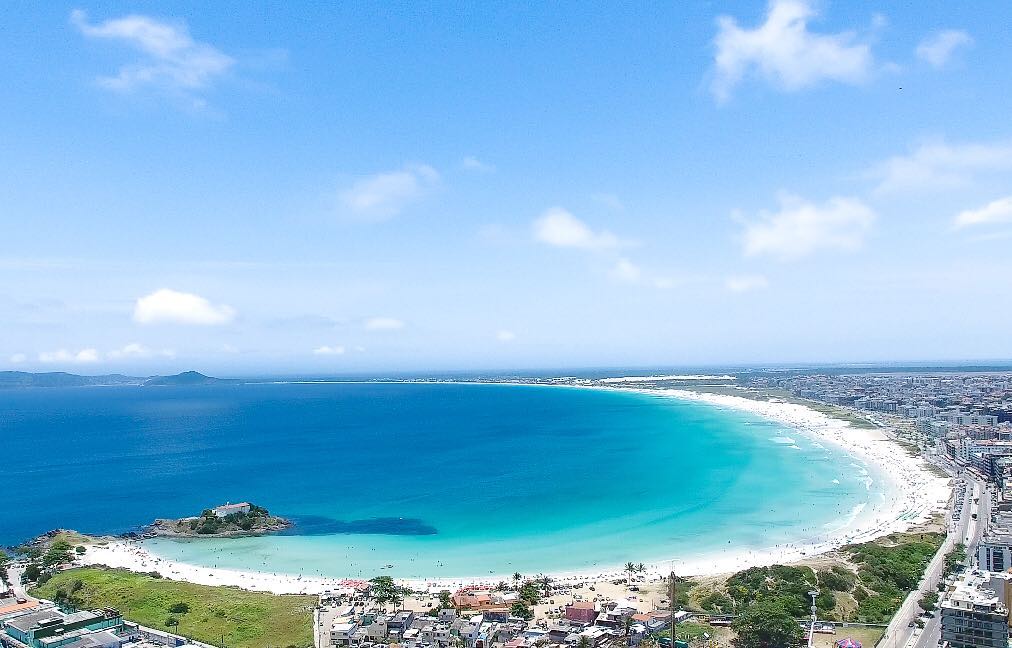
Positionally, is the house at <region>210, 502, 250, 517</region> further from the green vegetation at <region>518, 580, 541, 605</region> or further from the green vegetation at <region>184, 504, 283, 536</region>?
the green vegetation at <region>518, 580, 541, 605</region>

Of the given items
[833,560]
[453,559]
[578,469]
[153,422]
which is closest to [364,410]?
[153,422]

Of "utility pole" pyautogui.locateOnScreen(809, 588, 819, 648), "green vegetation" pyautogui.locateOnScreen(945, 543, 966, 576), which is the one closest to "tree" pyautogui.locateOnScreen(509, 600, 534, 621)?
"utility pole" pyautogui.locateOnScreen(809, 588, 819, 648)

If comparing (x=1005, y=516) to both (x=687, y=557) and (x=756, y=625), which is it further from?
(x=756, y=625)

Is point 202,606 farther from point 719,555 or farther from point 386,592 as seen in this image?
point 719,555

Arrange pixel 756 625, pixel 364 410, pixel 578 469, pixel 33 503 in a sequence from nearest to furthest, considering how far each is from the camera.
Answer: pixel 756 625 → pixel 33 503 → pixel 578 469 → pixel 364 410

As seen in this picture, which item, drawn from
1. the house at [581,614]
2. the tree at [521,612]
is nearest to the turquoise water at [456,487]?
the tree at [521,612]

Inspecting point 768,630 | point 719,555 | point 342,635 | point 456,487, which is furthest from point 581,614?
point 456,487
